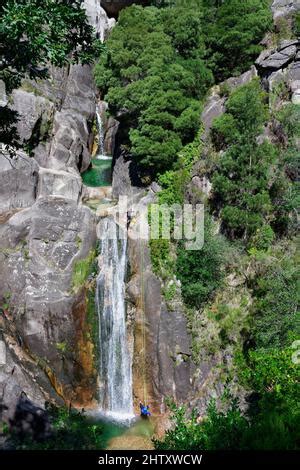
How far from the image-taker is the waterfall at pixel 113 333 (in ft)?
57.4

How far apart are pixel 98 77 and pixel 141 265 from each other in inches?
476

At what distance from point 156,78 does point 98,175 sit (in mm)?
9302

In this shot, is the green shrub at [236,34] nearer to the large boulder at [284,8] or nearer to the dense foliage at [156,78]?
the large boulder at [284,8]

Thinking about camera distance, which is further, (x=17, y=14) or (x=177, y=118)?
(x=177, y=118)

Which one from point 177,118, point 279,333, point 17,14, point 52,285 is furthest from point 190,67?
point 17,14

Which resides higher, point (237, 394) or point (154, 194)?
point (154, 194)

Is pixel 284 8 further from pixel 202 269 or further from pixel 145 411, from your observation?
pixel 145 411

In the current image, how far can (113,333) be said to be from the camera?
59.6ft

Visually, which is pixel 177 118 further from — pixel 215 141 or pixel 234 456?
pixel 234 456

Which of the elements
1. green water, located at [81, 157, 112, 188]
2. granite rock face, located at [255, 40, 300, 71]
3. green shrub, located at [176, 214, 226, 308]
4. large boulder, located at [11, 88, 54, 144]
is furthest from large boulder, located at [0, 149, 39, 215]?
granite rock face, located at [255, 40, 300, 71]

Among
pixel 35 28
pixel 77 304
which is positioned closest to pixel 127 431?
pixel 77 304

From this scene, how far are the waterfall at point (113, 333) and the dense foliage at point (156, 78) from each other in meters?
5.52

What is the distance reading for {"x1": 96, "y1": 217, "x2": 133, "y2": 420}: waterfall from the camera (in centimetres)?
1748

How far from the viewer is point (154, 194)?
832 inches
